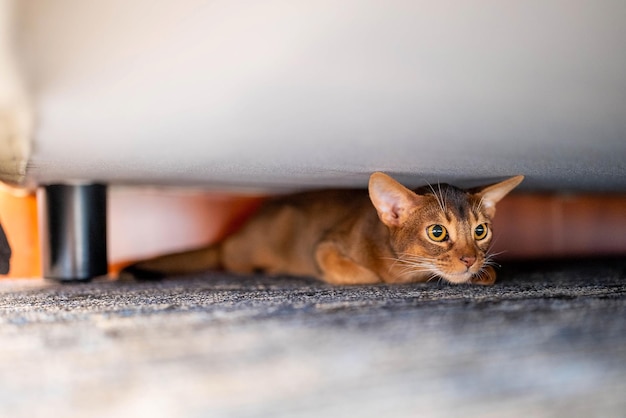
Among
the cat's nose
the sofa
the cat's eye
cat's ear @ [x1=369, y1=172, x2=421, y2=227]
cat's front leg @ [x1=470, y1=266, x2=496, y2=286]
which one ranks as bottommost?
cat's front leg @ [x1=470, y1=266, x2=496, y2=286]

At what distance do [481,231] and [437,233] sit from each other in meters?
0.14

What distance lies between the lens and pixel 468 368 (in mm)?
557

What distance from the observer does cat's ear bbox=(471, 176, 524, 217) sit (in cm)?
138

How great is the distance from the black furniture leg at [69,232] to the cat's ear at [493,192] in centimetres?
103

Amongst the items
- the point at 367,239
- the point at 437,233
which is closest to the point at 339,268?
the point at 367,239

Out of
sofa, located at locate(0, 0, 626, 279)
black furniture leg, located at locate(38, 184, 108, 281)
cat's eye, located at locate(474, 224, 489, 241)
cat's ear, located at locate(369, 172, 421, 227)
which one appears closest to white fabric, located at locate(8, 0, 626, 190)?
sofa, located at locate(0, 0, 626, 279)

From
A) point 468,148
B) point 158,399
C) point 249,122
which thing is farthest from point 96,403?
point 468,148

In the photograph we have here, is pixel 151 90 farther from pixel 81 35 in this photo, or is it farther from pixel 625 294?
pixel 625 294

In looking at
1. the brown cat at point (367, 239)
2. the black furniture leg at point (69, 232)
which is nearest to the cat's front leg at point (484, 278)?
the brown cat at point (367, 239)

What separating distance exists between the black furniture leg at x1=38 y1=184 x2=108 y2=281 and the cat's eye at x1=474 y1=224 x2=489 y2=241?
102 centimetres


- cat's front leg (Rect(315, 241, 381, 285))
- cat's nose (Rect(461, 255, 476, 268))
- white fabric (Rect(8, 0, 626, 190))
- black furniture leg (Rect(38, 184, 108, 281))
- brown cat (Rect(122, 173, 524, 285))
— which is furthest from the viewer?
black furniture leg (Rect(38, 184, 108, 281))

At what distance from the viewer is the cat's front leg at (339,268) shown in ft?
4.70

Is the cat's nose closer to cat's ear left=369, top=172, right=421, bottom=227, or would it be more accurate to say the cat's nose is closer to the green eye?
the green eye

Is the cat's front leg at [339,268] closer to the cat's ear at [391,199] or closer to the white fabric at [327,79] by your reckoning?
the cat's ear at [391,199]
